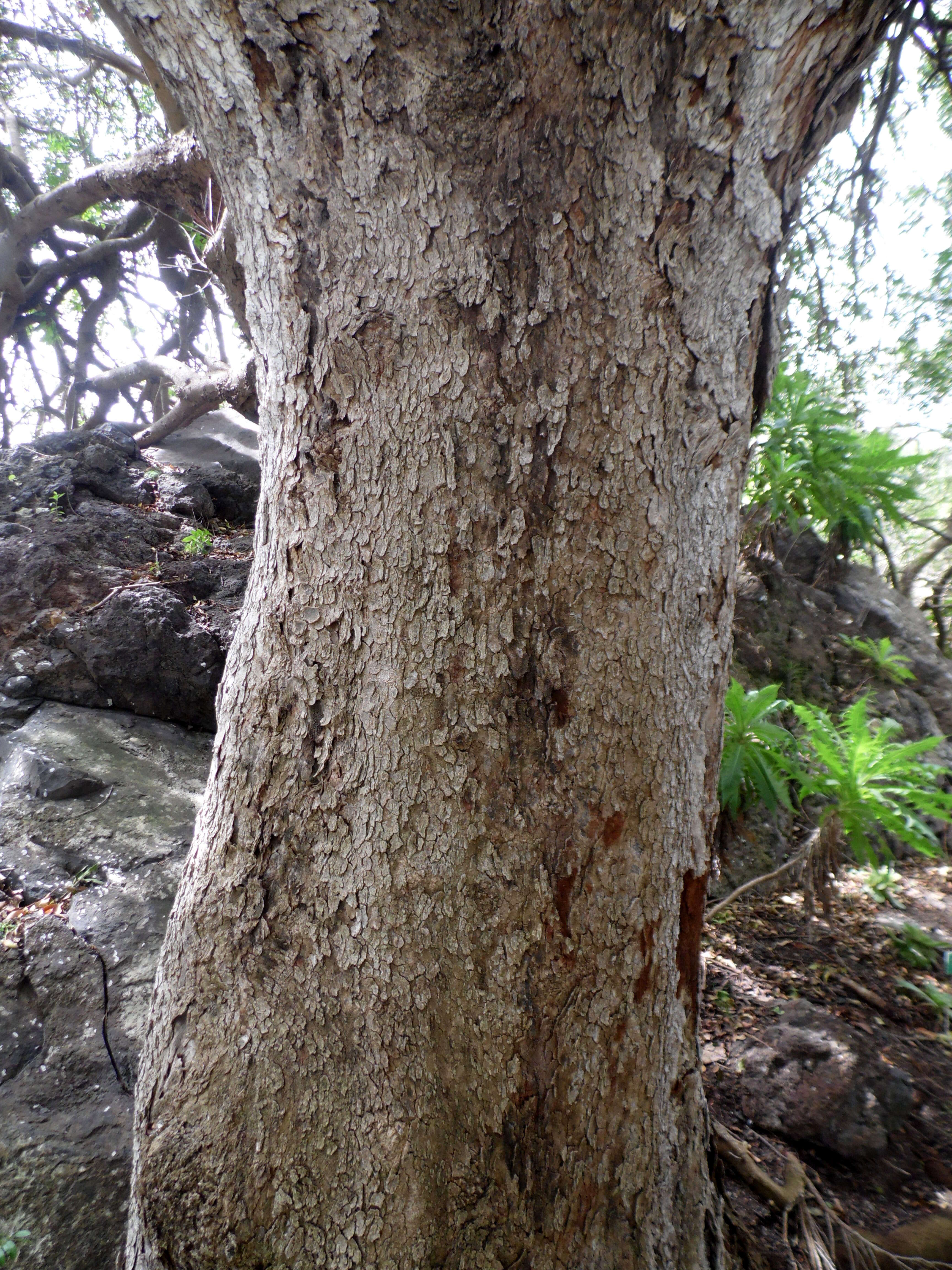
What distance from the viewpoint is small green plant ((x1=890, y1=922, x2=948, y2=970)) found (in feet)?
10.9

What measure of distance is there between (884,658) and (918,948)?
269 cm

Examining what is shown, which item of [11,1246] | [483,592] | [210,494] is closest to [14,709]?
[11,1246]

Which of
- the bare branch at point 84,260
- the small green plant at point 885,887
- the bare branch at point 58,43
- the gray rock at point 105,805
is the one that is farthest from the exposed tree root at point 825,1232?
the bare branch at point 84,260

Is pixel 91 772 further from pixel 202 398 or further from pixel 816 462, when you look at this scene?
pixel 816 462

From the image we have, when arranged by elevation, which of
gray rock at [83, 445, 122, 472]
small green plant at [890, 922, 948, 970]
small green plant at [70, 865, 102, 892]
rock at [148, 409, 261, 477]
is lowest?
small green plant at [890, 922, 948, 970]

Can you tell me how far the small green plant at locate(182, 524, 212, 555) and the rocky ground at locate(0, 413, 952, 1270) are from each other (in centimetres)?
2

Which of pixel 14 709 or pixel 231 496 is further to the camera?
pixel 231 496

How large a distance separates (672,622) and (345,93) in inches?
48.6

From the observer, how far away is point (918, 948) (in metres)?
3.39

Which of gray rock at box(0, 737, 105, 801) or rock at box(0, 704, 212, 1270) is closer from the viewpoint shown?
rock at box(0, 704, 212, 1270)

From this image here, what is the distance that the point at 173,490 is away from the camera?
520 cm

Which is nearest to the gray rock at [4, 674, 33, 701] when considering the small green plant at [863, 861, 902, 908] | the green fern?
the small green plant at [863, 861, 902, 908]

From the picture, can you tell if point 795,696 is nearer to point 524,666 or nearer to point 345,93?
point 524,666

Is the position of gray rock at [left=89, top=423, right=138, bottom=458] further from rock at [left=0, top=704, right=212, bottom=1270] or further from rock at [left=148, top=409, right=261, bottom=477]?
rock at [left=0, top=704, right=212, bottom=1270]
